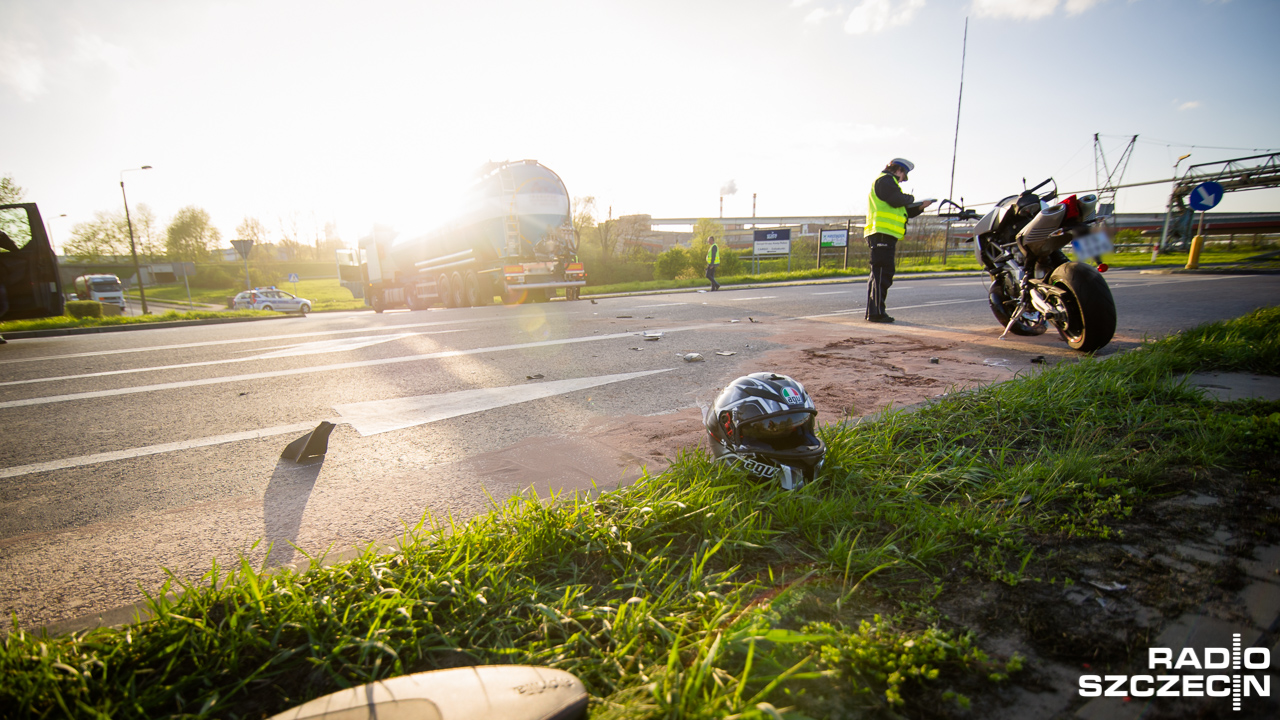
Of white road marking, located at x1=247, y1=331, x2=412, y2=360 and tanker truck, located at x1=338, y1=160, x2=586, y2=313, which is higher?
tanker truck, located at x1=338, y1=160, x2=586, y2=313

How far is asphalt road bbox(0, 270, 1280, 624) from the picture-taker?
1931mm

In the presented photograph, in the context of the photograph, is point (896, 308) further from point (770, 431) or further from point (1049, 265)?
point (770, 431)

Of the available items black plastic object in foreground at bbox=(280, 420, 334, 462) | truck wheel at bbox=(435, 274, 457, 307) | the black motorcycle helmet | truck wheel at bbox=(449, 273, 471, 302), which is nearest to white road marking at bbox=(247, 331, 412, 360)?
black plastic object in foreground at bbox=(280, 420, 334, 462)

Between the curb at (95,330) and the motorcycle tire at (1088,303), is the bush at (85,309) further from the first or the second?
the motorcycle tire at (1088,303)

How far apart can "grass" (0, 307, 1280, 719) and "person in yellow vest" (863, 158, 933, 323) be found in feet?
16.8

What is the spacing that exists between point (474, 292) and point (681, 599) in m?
15.6

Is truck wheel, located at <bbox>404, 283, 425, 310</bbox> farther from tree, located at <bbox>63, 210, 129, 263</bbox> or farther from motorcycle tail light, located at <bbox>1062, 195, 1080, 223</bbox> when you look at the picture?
tree, located at <bbox>63, 210, 129, 263</bbox>

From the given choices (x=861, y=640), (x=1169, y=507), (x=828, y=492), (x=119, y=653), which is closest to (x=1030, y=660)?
(x=861, y=640)

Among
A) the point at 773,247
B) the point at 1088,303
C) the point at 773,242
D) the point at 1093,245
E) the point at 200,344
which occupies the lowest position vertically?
the point at 200,344

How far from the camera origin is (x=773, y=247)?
29.2 meters

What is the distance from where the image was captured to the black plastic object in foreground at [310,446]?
9.01 ft

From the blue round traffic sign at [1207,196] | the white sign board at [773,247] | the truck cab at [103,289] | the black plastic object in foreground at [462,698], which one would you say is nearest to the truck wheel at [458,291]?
the black plastic object in foreground at [462,698]

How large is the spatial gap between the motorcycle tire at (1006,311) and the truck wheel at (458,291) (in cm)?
1393

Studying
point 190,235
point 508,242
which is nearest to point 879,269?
point 508,242
